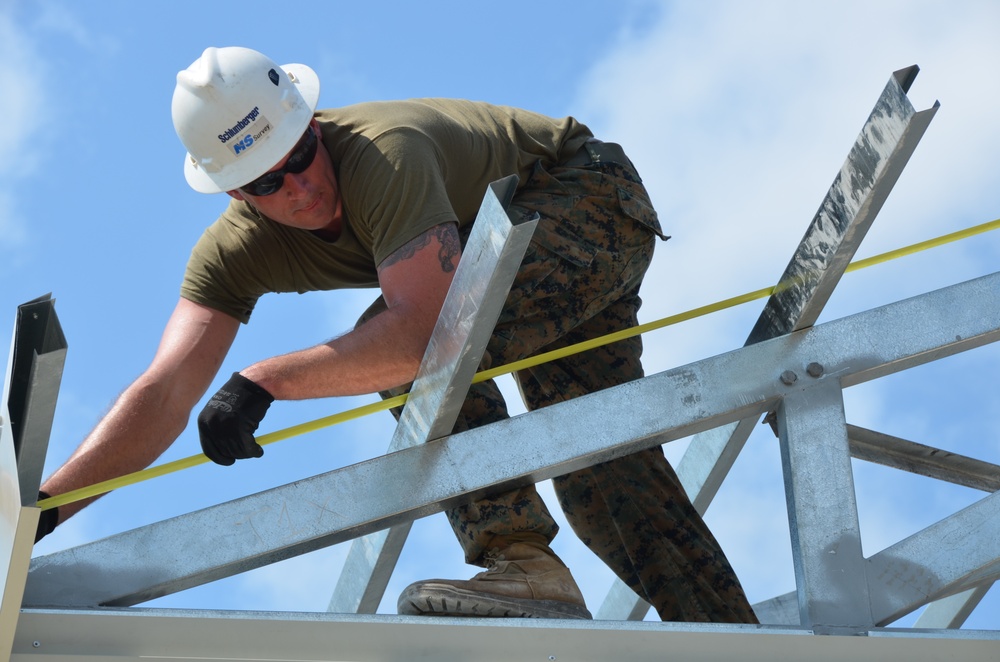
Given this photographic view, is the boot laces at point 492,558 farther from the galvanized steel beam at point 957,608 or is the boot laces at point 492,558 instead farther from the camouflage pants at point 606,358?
the galvanized steel beam at point 957,608

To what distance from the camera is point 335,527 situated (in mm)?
2896

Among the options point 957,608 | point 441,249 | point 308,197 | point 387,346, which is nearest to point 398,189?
point 441,249

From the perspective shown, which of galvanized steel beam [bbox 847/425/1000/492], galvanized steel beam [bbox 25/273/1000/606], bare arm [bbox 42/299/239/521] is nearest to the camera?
galvanized steel beam [bbox 25/273/1000/606]

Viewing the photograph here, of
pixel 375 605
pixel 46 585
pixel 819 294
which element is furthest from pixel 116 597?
pixel 819 294

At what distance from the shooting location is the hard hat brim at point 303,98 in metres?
3.70

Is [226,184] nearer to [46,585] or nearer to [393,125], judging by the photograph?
[393,125]

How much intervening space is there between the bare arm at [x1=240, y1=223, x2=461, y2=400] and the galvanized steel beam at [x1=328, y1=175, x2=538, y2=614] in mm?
138

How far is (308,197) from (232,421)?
2.79 ft

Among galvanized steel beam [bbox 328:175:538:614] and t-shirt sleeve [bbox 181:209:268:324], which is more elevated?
t-shirt sleeve [bbox 181:209:268:324]

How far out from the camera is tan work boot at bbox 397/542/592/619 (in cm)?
294

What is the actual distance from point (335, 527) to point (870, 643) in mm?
1194

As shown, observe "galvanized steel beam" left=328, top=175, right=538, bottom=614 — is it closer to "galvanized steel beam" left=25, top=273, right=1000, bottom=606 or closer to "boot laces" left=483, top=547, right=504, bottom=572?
"galvanized steel beam" left=25, top=273, right=1000, bottom=606

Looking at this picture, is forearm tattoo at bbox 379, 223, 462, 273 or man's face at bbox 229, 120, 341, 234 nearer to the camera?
forearm tattoo at bbox 379, 223, 462, 273

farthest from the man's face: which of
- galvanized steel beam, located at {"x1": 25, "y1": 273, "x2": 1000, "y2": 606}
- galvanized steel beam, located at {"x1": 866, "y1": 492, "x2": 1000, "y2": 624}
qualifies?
galvanized steel beam, located at {"x1": 866, "y1": 492, "x2": 1000, "y2": 624}
